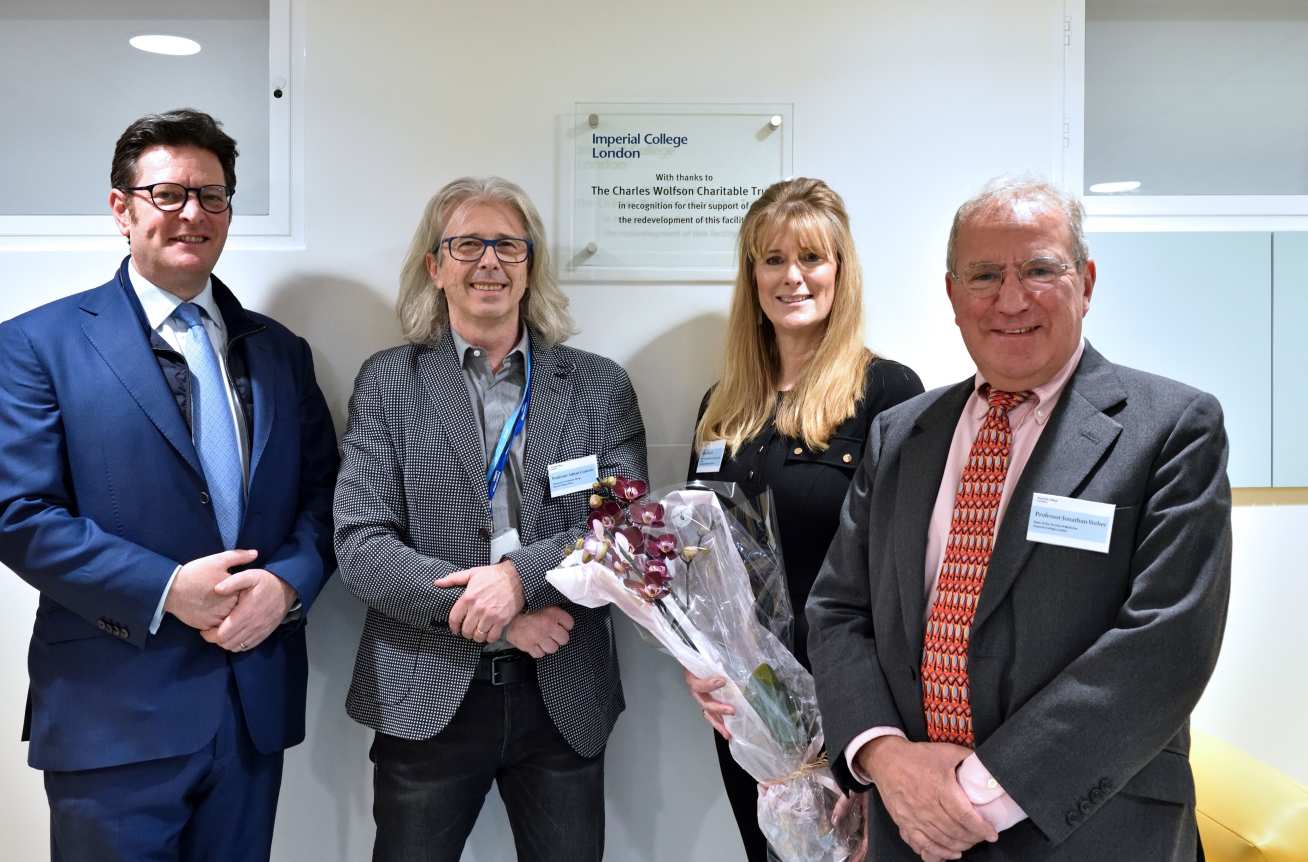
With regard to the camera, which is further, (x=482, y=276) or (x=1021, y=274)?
(x=482, y=276)

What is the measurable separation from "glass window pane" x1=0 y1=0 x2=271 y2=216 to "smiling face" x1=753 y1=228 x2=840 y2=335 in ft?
5.35

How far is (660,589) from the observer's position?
1.66 metres

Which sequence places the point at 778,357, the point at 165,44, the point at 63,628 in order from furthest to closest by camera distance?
1. the point at 165,44
2. the point at 778,357
3. the point at 63,628

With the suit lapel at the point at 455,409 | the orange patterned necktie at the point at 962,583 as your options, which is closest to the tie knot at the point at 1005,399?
the orange patterned necktie at the point at 962,583

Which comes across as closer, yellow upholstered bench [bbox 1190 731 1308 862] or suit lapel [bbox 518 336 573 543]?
yellow upholstered bench [bbox 1190 731 1308 862]

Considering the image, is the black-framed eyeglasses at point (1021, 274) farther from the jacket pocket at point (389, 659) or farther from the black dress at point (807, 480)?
the jacket pocket at point (389, 659)

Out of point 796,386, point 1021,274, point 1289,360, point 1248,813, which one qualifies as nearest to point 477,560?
point 796,386

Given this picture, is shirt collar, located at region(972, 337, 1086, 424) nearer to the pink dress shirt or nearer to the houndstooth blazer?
the pink dress shirt

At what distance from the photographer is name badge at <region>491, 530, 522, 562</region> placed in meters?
2.18

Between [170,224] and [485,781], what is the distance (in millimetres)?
1555

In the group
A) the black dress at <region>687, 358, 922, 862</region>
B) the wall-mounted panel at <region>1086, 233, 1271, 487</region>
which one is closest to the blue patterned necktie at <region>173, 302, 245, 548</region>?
the black dress at <region>687, 358, 922, 862</region>

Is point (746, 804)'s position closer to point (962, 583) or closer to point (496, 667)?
point (496, 667)

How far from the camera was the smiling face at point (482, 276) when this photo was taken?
2256 mm

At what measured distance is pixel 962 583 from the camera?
148cm
